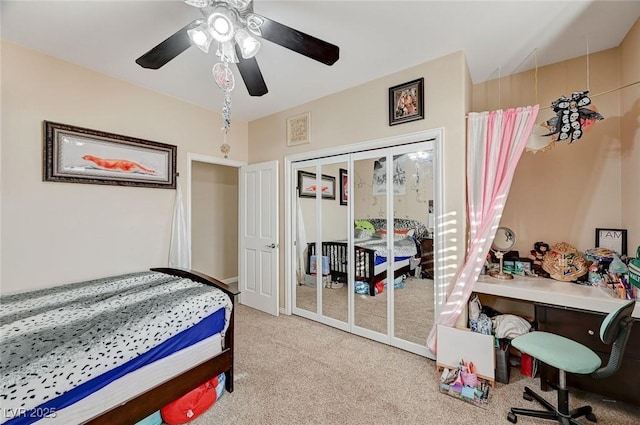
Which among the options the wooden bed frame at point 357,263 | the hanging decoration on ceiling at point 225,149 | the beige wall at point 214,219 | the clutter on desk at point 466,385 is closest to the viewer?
the clutter on desk at point 466,385

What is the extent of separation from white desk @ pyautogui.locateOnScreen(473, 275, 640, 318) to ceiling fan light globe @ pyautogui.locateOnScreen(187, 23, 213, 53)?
104 inches

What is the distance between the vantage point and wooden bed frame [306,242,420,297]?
288 centimetres

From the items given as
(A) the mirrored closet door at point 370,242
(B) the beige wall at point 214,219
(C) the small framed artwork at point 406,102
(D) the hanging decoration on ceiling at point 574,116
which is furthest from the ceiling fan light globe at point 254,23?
(B) the beige wall at point 214,219

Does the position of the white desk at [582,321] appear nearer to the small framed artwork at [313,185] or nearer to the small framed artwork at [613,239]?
the small framed artwork at [613,239]

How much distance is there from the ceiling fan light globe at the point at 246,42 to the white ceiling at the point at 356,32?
1.19ft

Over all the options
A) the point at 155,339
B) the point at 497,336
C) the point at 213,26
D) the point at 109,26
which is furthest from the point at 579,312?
the point at 109,26

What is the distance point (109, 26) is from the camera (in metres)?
1.97

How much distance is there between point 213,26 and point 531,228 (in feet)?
10.1

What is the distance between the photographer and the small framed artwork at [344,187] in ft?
9.92

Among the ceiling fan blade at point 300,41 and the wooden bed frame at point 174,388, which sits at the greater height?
the ceiling fan blade at point 300,41

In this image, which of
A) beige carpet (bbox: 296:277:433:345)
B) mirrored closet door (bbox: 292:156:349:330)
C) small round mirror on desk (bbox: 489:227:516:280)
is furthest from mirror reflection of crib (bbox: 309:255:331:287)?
small round mirror on desk (bbox: 489:227:516:280)

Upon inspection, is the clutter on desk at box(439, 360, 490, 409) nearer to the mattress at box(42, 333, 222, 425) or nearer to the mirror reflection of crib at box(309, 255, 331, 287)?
the mirror reflection of crib at box(309, 255, 331, 287)

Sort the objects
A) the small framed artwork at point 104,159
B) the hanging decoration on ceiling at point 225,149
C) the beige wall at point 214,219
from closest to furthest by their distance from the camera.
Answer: the small framed artwork at point 104,159, the hanging decoration on ceiling at point 225,149, the beige wall at point 214,219

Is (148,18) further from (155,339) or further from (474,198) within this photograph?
(474,198)
